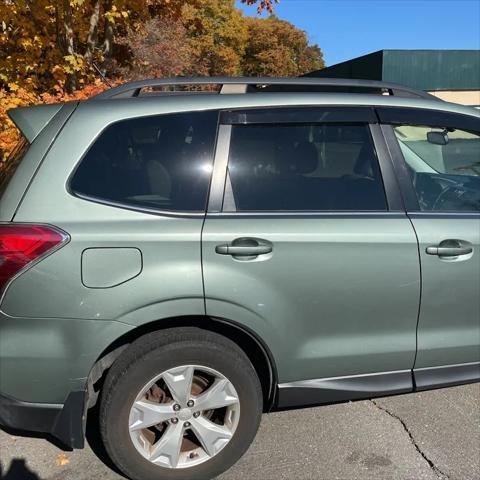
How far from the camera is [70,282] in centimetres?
222

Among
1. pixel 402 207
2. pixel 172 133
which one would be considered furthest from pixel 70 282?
pixel 402 207

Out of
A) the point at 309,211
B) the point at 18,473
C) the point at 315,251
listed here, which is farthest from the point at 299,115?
the point at 18,473

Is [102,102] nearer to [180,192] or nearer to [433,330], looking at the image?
[180,192]

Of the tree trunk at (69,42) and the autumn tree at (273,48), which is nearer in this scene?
the tree trunk at (69,42)

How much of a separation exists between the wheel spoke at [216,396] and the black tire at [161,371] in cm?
4

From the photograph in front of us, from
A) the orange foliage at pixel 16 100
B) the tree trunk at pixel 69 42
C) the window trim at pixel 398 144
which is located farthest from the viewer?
the tree trunk at pixel 69 42

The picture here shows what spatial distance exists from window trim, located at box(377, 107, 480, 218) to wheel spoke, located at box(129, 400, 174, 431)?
154cm

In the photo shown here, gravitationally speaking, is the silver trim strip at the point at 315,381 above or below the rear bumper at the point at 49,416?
below

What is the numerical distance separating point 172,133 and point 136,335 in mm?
953

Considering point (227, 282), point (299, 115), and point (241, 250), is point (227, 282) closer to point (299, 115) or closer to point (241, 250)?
point (241, 250)

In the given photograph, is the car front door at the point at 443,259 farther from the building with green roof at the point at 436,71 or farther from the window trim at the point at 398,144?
the building with green roof at the point at 436,71

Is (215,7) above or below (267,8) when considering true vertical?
above

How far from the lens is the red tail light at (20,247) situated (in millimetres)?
2199

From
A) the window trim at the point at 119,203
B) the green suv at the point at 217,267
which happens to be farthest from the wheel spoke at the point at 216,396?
the window trim at the point at 119,203
